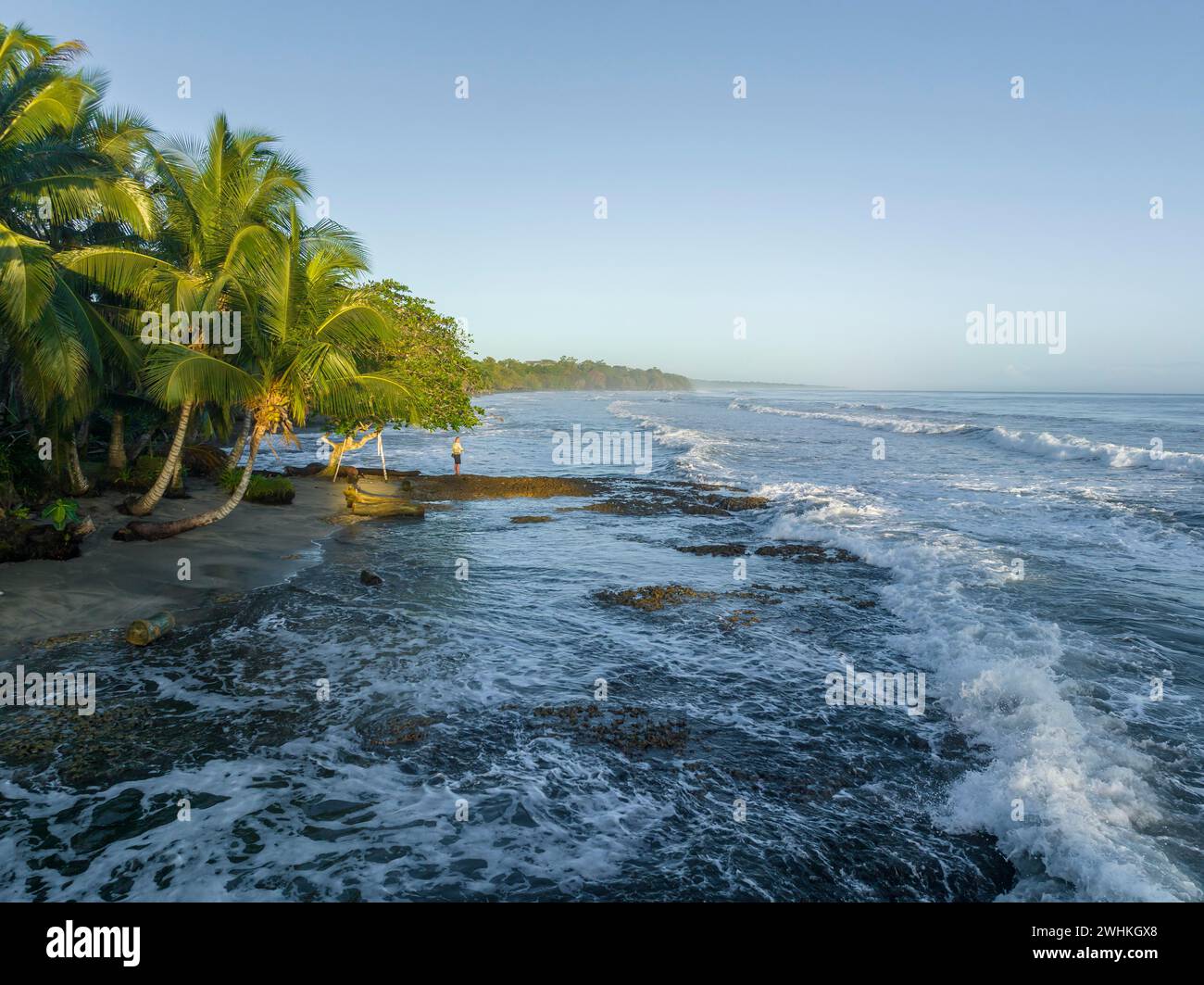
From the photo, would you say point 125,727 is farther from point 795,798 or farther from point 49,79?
point 49,79

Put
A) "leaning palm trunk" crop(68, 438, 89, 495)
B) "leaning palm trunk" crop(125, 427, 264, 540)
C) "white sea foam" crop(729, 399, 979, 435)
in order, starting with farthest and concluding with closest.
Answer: "white sea foam" crop(729, 399, 979, 435)
"leaning palm trunk" crop(68, 438, 89, 495)
"leaning palm trunk" crop(125, 427, 264, 540)

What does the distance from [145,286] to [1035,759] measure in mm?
17931

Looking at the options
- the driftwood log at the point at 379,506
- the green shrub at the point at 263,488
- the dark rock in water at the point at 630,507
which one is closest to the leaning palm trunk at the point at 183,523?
the green shrub at the point at 263,488

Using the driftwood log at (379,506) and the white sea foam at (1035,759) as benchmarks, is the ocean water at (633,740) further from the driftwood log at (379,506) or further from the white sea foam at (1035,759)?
the driftwood log at (379,506)

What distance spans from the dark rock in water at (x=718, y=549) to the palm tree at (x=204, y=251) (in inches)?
441

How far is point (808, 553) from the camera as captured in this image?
698 inches

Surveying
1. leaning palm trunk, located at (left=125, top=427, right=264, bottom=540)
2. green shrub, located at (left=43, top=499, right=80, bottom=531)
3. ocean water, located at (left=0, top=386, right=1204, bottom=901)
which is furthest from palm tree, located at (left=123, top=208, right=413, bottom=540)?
ocean water, located at (left=0, top=386, right=1204, bottom=901)

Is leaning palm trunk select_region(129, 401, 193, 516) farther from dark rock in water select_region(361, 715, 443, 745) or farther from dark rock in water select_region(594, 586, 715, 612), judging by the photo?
dark rock in water select_region(361, 715, 443, 745)

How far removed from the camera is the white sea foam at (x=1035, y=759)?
5816mm

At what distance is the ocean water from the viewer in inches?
228

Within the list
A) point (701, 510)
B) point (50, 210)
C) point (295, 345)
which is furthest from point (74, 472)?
point (701, 510)

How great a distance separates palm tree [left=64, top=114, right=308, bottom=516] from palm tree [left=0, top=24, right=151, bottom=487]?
2.95 ft

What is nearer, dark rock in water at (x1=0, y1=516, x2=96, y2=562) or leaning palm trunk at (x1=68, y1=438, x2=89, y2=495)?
dark rock in water at (x1=0, y1=516, x2=96, y2=562)

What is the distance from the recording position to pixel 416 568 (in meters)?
15.7
